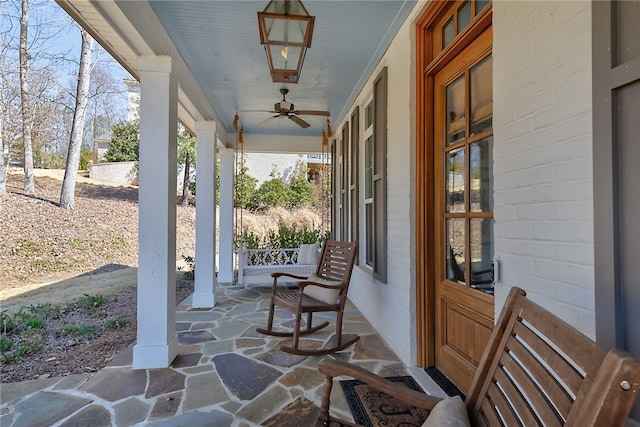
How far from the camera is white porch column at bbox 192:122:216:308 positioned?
13.8 ft

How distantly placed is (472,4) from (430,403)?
6.64ft

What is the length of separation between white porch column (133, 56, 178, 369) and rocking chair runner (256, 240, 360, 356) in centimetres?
99

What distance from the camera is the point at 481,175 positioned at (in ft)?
6.14

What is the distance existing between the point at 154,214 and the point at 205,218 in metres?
1.73

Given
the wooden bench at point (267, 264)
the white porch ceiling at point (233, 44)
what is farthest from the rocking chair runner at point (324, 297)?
the white porch ceiling at point (233, 44)

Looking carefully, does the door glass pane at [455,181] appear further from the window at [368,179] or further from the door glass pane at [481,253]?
the window at [368,179]

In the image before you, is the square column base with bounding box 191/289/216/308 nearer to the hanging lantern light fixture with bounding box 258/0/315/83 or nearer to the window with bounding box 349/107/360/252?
the window with bounding box 349/107/360/252

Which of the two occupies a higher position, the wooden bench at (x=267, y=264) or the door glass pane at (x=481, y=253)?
the door glass pane at (x=481, y=253)

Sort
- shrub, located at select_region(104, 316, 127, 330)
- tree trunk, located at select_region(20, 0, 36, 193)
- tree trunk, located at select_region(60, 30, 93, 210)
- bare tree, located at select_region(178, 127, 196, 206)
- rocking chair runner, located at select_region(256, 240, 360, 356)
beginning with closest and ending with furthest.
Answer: rocking chair runner, located at select_region(256, 240, 360, 356) < shrub, located at select_region(104, 316, 127, 330) < tree trunk, located at select_region(20, 0, 36, 193) < tree trunk, located at select_region(60, 30, 93, 210) < bare tree, located at select_region(178, 127, 196, 206)

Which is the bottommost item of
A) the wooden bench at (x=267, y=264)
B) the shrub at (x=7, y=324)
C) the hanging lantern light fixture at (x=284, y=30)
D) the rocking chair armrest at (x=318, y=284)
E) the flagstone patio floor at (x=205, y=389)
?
the flagstone patio floor at (x=205, y=389)

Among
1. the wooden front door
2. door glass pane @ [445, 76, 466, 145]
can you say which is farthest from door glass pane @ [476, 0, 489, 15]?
door glass pane @ [445, 76, 466, 145]

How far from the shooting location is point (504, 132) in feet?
4.93

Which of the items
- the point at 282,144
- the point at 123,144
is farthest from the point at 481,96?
the point at 123,144

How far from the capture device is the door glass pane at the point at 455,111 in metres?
2.07
